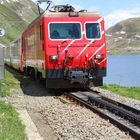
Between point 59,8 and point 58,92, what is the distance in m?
3.71

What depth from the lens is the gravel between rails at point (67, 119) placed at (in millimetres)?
11875

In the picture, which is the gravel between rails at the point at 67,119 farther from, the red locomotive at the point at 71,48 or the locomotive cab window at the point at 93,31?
the locomotive cab window at the point at 93,31

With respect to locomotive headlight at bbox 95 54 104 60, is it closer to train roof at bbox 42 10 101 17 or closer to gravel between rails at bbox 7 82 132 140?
train roof at bbox 42 10 101 17

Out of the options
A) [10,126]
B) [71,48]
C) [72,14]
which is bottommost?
[10,126]

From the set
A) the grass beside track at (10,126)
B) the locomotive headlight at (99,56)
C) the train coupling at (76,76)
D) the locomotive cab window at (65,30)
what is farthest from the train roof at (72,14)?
the grass beside track at (10,126)

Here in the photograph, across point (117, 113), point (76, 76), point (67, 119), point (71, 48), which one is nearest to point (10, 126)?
point (67, 119)

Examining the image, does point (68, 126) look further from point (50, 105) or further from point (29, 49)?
point (29, 49)

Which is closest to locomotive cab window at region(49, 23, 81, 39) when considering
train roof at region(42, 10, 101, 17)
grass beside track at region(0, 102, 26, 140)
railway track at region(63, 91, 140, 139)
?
train roof at region(42, 10, 101, 17)

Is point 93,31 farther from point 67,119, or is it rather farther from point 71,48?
point 67,119

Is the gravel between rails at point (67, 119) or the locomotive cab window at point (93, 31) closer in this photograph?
the gravel between rails at point (67, 119)

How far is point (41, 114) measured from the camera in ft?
52.7

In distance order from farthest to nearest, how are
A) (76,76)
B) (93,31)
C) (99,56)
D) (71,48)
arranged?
(93,31) → (99,56) → (71,48) → (76,76)

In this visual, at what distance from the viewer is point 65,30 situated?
21953 mm

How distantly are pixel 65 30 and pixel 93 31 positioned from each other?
1.25 meters
